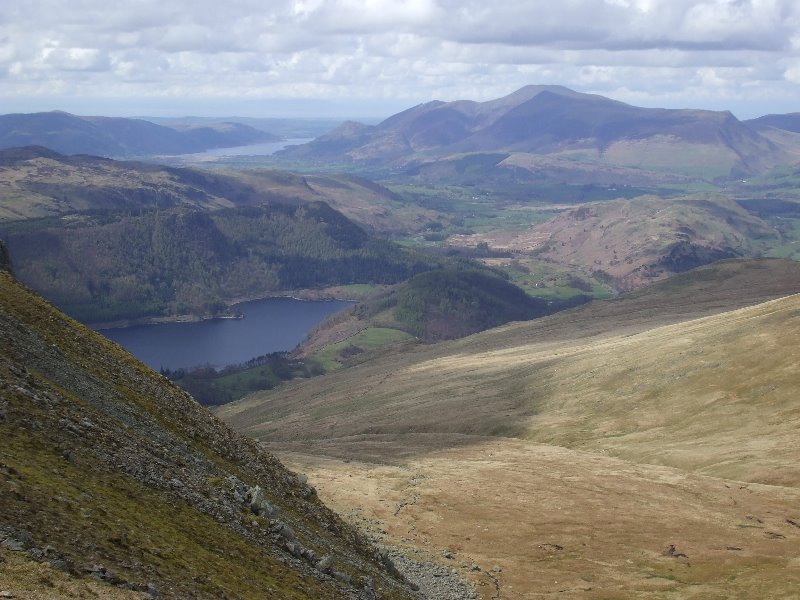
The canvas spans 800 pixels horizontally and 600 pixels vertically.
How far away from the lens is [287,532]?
5303 cm

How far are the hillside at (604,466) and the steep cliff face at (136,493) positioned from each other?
20.7 metres

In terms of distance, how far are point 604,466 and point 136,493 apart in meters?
79.4

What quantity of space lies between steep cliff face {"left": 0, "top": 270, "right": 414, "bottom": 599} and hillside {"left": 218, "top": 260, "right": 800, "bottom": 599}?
2065 cm

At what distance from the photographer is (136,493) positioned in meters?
45.2

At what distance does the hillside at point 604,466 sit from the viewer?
7538cm

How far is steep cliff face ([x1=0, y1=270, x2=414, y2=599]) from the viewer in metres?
35.8

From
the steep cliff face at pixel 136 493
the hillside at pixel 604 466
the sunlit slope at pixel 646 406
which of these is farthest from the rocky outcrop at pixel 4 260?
the sunlit slope at pixel 646 406

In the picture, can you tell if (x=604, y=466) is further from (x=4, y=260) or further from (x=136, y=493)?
(x=136, y=493)

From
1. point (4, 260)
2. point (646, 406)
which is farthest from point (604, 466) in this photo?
point (4, 260)

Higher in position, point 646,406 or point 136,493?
point 136,493

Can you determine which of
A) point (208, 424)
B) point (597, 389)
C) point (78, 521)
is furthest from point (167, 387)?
point (597, 389)

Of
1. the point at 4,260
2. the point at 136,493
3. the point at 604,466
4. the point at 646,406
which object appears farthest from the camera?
the point at 646,406

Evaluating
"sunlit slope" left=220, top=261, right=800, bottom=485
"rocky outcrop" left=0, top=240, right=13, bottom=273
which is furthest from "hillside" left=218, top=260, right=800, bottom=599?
"rocky outcrop" left=0, top=240, right=13, bottom=273

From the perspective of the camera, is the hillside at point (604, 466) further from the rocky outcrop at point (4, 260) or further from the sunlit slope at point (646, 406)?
the rocky outcrop at point (4, 260)
